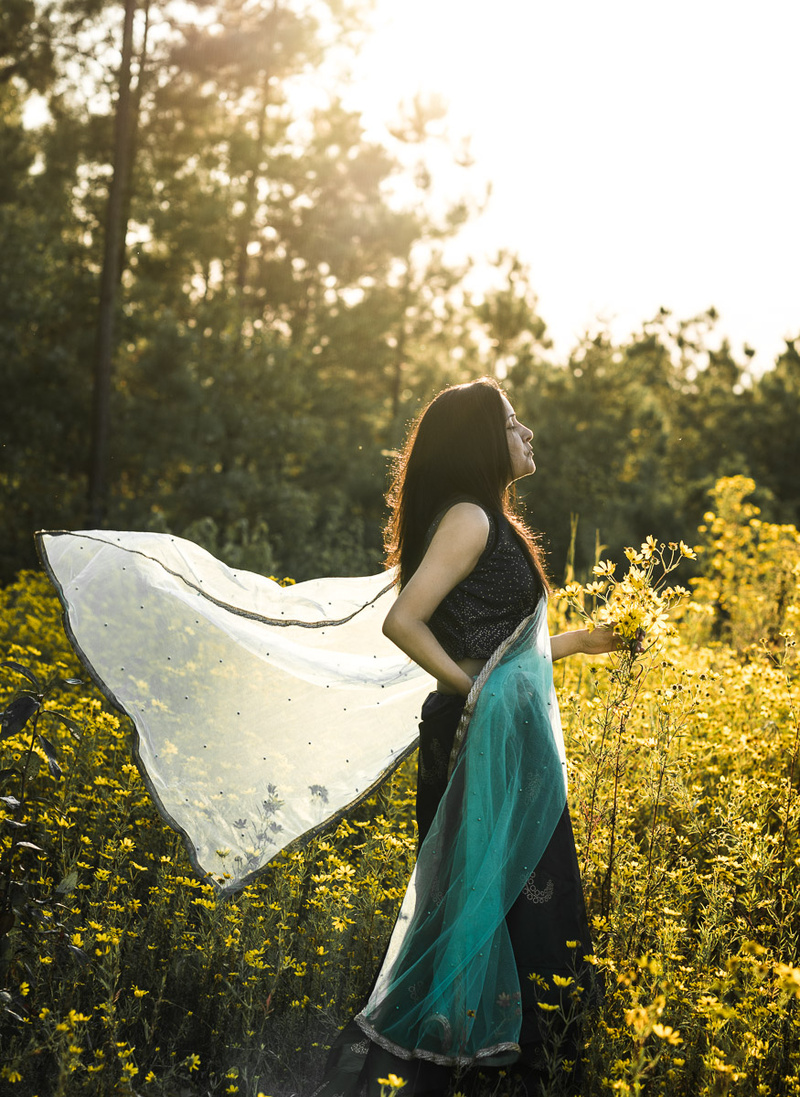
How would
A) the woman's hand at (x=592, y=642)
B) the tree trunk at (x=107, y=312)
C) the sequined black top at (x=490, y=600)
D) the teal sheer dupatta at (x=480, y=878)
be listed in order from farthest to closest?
the tree trunk at (x=107, y=312)
the woman's hand at (x=592, y=642)
the sequined black top at (x=490, y=600)
the teal sheer dupatta at (x=480, y=878)

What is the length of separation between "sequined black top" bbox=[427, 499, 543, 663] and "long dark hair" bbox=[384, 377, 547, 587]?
6 cm

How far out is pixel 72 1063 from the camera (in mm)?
1562

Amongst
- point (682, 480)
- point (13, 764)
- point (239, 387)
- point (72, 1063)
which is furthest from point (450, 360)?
point (72, 1063)

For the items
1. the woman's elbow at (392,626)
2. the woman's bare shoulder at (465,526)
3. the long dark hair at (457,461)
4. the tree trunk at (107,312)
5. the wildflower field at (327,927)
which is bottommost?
the wildflower field at (327,927)

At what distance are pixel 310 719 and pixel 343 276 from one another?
1664 centimetres

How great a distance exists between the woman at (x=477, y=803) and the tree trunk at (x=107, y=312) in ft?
32.6

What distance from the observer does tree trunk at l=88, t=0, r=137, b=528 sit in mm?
11406

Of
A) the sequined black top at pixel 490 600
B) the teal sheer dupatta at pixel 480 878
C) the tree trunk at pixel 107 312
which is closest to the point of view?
the teal sheer dupatta at pixel 480 878

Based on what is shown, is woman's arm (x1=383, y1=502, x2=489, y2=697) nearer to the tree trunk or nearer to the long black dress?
the long black dress

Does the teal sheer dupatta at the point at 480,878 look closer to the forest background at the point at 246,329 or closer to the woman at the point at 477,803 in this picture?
the woman at the point at 477,803

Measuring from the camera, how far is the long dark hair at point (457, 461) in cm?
220

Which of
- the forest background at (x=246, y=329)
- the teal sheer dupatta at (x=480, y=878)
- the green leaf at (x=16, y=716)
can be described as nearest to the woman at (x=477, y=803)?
the teal sheer dupatta at (x=480, y=878)

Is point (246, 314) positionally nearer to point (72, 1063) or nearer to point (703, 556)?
point (703, 556)

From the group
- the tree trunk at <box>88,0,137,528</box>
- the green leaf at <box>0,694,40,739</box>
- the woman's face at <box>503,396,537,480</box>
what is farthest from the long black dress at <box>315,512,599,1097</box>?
the tree trunk at <box>88,0,137,528</box>
